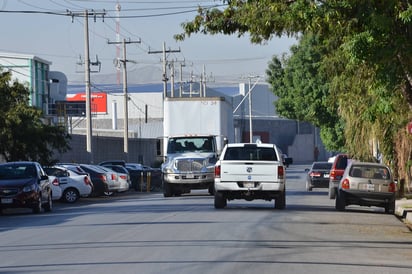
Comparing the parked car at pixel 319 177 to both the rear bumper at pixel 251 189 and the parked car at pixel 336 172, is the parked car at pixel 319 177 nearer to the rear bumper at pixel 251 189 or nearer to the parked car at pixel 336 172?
the parked car at pixel 336 172

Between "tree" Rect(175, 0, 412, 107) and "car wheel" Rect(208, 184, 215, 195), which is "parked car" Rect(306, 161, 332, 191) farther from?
"tree" Rect(175, 0, 412, 107)

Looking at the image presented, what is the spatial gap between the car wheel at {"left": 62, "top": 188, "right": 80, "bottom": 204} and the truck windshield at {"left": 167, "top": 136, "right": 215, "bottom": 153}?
425cm

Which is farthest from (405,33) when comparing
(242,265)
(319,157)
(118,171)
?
(319,157)

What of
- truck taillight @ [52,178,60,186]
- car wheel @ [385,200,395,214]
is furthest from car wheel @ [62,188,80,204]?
car wheel @ [385,200,395,214]

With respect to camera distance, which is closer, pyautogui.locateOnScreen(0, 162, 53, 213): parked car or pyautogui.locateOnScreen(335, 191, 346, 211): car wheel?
pyautogui.locateOnScreen(0, 162, 53, 213): parked car

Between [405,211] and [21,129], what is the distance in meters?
16.6

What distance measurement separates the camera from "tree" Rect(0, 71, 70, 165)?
36.6m

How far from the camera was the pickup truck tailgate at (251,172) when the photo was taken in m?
27.7

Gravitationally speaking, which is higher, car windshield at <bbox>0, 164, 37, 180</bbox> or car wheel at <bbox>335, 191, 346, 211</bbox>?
car windshield at <bbox>0, 164, 37, 180</bbox>

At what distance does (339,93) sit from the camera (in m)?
35.9

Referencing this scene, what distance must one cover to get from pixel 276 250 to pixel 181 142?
21.5 metres

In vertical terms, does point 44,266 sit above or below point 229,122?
below

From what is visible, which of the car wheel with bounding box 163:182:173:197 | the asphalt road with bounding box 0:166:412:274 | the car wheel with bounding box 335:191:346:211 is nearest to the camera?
the asphalt road with bounding box 0:166:412:274

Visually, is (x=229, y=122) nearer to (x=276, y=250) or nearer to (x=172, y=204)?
(x=172, y=204)
